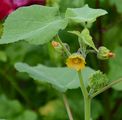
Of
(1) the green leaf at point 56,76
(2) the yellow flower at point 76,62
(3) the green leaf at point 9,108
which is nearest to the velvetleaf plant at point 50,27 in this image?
(2) the yellow flower at point 76,62

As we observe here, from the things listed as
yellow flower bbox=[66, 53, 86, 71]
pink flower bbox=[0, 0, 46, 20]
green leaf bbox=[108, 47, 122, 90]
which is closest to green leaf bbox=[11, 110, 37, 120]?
green leaf bbox=[108, 47, 122, 90]

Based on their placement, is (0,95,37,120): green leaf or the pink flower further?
(0,95,37,120): green leaf

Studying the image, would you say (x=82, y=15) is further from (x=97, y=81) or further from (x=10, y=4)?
(x=10, y=4)

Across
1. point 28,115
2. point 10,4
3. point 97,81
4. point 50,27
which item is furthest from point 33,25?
point 28,115

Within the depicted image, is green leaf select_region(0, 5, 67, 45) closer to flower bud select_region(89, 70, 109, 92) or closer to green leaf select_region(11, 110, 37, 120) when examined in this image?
flower bud select_region(89, 70, 109, 92)

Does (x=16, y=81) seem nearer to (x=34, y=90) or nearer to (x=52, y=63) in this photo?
(x=34, y=90)

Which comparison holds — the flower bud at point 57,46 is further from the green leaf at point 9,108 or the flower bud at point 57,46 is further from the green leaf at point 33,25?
the green leaf at point 9,108
